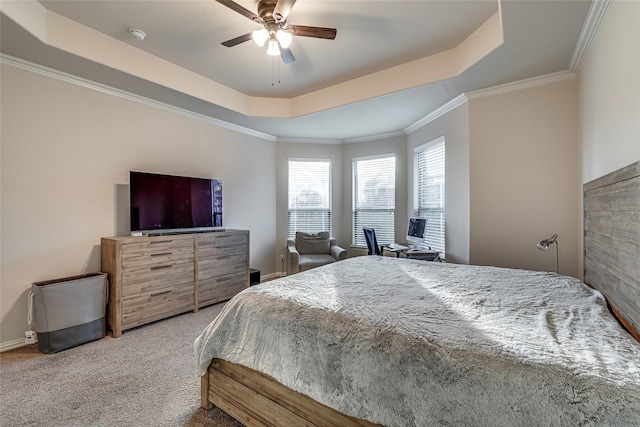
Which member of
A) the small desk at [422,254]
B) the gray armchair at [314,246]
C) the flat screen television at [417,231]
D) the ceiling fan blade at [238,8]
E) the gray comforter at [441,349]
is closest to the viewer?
the gray comforter at [441,349]

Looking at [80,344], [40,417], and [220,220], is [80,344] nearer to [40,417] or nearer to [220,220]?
[40,417]

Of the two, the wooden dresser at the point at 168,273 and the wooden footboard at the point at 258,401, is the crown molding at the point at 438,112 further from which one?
the wooden footboard at the point at 258,401

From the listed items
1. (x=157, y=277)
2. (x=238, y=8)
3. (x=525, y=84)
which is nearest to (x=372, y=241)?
(x=525, y=84)

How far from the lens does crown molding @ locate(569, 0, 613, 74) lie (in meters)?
1.89

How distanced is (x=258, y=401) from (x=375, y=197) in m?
4.20

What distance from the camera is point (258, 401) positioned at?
1515mm

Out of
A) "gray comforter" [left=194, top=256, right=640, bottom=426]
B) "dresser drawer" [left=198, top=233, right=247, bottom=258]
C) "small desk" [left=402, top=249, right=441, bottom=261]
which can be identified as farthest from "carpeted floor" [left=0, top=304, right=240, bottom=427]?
"small desk" [left=402, top=249, right=441, bottom=261]

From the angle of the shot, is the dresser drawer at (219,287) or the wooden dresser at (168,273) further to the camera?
the dresser drawer at (219,287)

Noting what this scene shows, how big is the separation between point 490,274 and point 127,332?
3.52 metres

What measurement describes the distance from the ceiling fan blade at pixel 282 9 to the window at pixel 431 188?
9.03ft

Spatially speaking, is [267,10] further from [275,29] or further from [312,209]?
[312,209]

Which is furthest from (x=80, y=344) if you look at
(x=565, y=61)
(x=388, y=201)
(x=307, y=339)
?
(x=565, y=61)

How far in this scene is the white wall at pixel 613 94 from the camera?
156 centimetres

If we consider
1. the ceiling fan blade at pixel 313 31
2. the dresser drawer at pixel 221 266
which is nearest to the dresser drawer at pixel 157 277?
the dresser drawer at pixel 221 266
